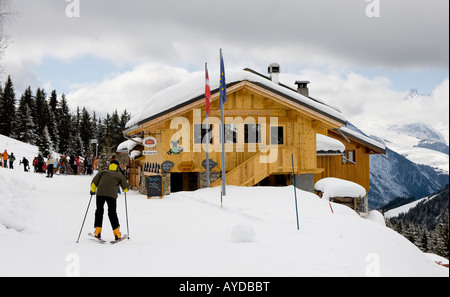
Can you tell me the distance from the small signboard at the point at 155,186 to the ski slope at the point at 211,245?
3494 mm

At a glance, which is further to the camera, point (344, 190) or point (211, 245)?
point (344, 190)

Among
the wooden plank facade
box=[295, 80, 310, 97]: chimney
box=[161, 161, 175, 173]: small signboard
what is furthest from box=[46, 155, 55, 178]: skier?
box=[295, 80, 310, 97]: chimney

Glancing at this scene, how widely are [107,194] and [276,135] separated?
13.5 metres

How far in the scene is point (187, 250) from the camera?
316 inches

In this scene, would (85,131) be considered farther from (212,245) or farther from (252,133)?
(212,245)

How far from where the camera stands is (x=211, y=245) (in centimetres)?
840

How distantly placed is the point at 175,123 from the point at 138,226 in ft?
33.0

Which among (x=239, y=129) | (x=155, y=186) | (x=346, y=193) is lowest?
(x=346, y=193)

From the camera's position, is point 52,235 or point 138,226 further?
point 138,226

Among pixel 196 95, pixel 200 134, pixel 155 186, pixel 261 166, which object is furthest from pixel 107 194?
pixel 200 134

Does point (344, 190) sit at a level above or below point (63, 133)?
below

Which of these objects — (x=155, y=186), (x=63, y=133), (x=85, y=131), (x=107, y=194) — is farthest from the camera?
(x=85, y=131)
